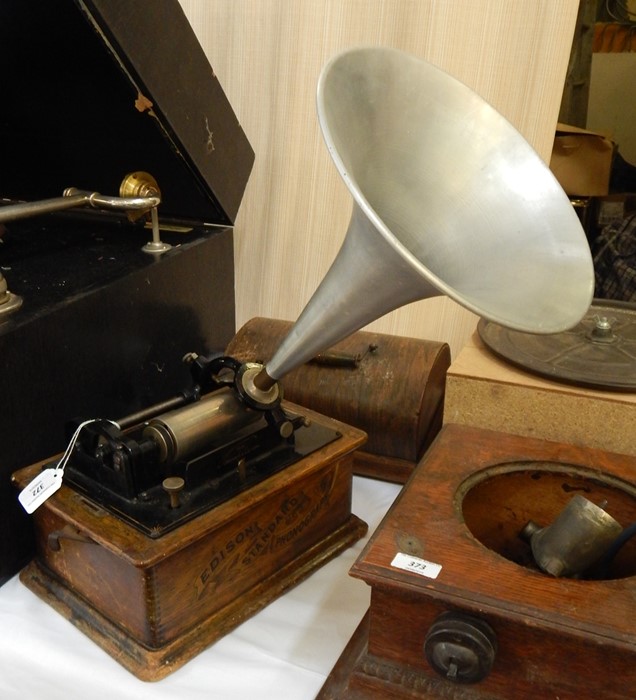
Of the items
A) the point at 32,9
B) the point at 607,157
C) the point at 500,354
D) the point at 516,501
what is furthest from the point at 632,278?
the point at 32,9

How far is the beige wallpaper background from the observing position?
1555 millimetres

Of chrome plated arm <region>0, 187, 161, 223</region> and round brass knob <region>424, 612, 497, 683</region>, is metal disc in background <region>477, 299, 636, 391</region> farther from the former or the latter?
chrome plated arm <region>0, 187, 161, 223</region>

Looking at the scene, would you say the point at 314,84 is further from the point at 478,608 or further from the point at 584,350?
the point at 478,608

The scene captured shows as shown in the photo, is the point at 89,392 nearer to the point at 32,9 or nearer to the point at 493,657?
the point at 32,9

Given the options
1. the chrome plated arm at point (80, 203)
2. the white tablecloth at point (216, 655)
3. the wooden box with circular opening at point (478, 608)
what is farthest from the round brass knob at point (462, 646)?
the chrome plated arm at point (80, 203)

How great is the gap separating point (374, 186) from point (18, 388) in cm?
56

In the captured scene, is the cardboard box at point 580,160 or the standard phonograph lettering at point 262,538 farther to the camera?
the cardboard box at point 580,160

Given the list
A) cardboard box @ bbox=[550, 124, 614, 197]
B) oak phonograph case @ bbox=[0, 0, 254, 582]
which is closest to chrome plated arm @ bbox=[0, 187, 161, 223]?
oak phonograph case @ bbox=[0, 0, 254, 582]

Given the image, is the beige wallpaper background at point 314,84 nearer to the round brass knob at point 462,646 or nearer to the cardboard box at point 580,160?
the cardboard box at point 580,160

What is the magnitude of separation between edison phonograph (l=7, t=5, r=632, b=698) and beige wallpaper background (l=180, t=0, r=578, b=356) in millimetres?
724

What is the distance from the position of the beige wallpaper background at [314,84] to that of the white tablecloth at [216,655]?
3.18ft

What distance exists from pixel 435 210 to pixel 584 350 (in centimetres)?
43

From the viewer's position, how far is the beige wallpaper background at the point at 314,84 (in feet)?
5.10

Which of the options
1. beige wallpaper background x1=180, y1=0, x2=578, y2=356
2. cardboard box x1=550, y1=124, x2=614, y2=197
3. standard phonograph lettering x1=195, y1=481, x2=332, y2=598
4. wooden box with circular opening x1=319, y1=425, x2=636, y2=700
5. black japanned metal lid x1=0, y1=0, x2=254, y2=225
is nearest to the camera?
wooden box with circular opening x1=319, y1=425, x2=636, y2=700
